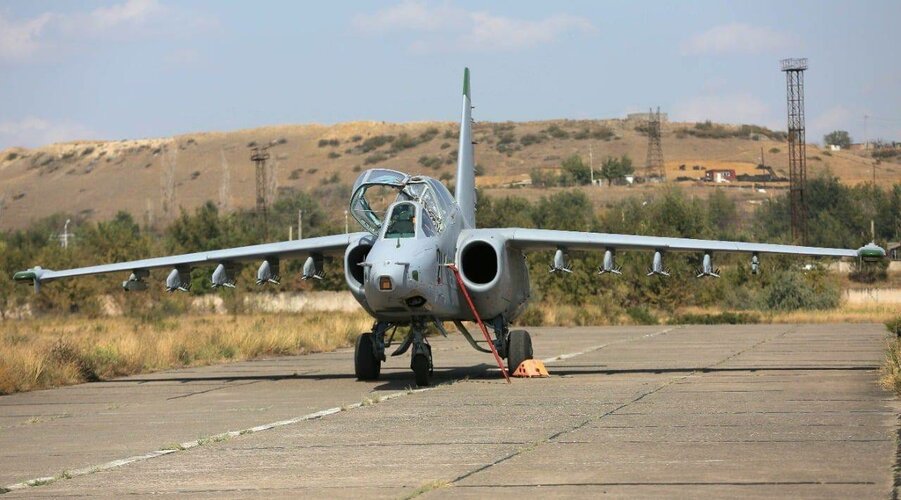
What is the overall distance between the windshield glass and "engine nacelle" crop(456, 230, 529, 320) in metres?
1.78

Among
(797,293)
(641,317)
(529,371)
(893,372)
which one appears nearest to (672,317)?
(641,317)

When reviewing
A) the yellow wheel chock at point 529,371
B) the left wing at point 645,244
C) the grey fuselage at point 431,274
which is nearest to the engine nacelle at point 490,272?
the grey fuselage at point 431,274

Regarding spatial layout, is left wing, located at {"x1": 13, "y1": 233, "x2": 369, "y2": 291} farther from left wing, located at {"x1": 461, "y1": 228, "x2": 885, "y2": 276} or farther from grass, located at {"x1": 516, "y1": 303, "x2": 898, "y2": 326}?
grass, located at {"x1": 516, "y1": 303, "x2": 898, "y2": 326}

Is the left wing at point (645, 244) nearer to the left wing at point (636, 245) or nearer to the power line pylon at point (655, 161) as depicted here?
the left wing at point (636, 245)

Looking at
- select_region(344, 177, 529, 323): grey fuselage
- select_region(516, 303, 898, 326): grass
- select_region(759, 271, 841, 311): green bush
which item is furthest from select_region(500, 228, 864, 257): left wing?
select_region(759, 271, 841, 311): green bush

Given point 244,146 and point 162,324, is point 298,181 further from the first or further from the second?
point 162,324

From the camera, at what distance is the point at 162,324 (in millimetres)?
46656

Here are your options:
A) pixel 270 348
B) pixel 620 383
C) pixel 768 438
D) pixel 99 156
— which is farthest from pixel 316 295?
pixel 99 156

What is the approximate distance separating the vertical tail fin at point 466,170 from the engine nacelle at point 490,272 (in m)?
1.34

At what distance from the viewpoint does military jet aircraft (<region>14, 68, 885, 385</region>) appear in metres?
19.6

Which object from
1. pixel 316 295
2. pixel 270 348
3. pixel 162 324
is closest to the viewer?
pixel 270 348

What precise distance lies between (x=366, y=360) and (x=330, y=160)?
117m

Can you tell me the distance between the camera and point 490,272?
22.4 metres

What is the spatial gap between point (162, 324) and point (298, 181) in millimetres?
85714
